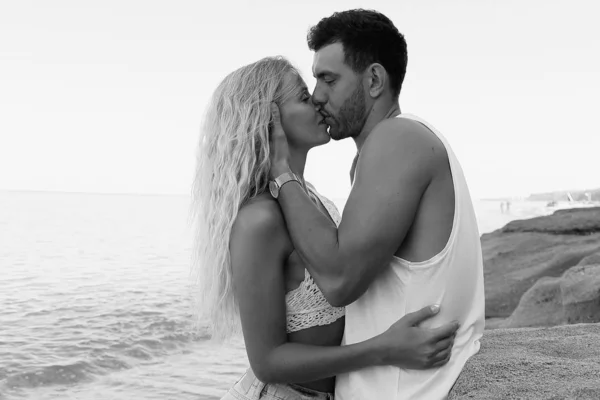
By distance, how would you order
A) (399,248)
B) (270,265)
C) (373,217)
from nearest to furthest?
(373,217) → (399,248) → (270,265)

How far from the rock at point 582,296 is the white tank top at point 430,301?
11.5 feet

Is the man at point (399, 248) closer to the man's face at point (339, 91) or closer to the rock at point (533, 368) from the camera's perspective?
the rock at point (533, 368)

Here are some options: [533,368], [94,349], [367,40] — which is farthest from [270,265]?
[94,349]

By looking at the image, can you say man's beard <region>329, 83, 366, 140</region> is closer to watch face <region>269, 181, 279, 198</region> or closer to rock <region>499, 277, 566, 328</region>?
watch face <region>269, 181, 279, 198</region>

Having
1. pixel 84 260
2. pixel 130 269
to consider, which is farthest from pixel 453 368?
pixel 84 260

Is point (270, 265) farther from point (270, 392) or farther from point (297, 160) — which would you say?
point (297, 160)

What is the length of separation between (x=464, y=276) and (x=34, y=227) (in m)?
42.5

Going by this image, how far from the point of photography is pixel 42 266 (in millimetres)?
21234

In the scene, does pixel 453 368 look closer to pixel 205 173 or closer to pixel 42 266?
pixel 205 173

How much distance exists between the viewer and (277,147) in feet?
8.71

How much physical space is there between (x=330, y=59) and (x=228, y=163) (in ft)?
1.98

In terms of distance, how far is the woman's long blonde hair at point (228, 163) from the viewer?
2.60 meters

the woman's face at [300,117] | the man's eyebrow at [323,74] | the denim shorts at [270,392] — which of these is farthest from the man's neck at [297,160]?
the denim shorts at [270,392]

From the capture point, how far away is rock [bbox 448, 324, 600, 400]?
8.07ft
